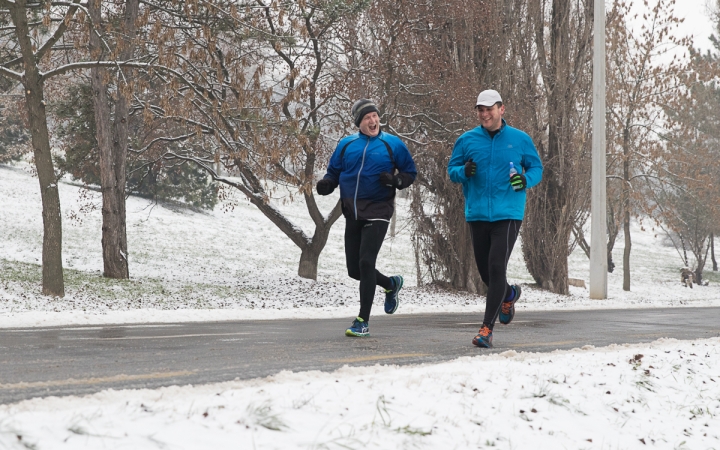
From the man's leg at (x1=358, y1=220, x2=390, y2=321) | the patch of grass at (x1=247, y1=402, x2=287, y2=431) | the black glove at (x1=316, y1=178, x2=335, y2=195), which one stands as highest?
the black glove at (x1=316, y1=178, x2=335, y2=195)

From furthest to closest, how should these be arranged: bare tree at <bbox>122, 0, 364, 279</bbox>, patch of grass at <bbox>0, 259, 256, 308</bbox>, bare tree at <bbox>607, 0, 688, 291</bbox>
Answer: bare tree at <bbox>607, 0, 688, 291</bbox>
patch of grass at <bbox>0, 259, 256, 308</bbox>
bare tree at <bbox>122, 0, 364, 279</bbox>

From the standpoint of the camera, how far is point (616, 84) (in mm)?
31266

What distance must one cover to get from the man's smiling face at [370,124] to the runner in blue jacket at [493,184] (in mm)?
787

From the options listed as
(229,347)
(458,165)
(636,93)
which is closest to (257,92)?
(458,165)

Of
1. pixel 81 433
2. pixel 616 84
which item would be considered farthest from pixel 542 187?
pixel 81 433

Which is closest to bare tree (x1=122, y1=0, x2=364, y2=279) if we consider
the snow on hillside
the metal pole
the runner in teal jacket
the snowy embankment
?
the snow on hillside

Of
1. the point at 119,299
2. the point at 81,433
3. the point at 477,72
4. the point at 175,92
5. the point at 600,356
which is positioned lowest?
the point at 119,299

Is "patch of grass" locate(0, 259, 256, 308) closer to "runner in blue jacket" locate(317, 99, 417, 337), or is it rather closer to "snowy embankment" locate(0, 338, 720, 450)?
"runner in blue jacket" locate(317, 99, 417, 337)

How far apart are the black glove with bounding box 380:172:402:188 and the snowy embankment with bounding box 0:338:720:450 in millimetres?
1875

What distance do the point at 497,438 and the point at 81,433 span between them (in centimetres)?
180

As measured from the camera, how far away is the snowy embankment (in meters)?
2.82

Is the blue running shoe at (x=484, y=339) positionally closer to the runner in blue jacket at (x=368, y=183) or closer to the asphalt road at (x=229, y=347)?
the asphalt road at (x=229, y=347)

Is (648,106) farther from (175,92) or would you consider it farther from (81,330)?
(81,330)

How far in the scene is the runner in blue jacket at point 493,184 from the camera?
655 centimetres
